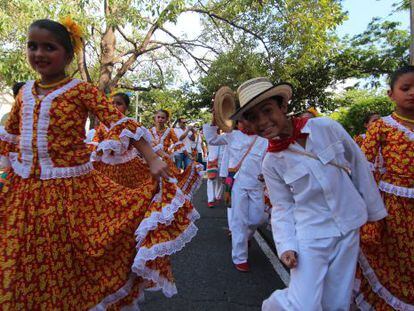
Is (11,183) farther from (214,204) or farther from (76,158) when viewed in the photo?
(214,204)

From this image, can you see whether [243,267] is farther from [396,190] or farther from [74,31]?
[74,31]

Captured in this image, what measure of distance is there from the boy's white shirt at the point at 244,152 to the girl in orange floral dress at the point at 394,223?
216cm

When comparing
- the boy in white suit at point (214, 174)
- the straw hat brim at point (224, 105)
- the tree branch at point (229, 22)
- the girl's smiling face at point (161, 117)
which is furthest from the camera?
the tree branch at point (229, 22)

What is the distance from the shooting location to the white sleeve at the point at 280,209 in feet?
8.41

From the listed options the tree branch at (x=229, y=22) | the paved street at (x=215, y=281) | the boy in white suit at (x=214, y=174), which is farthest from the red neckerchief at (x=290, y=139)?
the tree branch at (x=229, y=22)

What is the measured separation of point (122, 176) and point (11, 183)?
8.03ft

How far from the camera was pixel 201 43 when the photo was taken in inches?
576

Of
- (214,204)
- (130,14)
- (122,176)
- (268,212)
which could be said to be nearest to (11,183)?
(122,176)

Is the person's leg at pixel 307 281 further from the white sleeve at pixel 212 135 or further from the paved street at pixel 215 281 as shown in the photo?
the white sleeve at pixel 212 135

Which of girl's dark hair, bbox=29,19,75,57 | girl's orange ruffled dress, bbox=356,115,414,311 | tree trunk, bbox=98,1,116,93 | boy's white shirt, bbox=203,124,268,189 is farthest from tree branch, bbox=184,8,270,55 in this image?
girl's dark hair, bbox=29,19,75,57

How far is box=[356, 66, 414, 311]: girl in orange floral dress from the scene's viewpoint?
3100 millimetres

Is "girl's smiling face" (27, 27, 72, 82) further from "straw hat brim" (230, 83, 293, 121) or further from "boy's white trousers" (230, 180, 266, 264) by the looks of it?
"boy's white trousers" (230, 180, 266, 264)

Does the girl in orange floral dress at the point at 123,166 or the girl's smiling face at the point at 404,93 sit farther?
the girl in orange floral dress at the point at 123,166

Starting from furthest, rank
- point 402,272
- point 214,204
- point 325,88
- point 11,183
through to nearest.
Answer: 1. point 325,88
2. point 214,204
3. point 402,272
4. point 11,183
